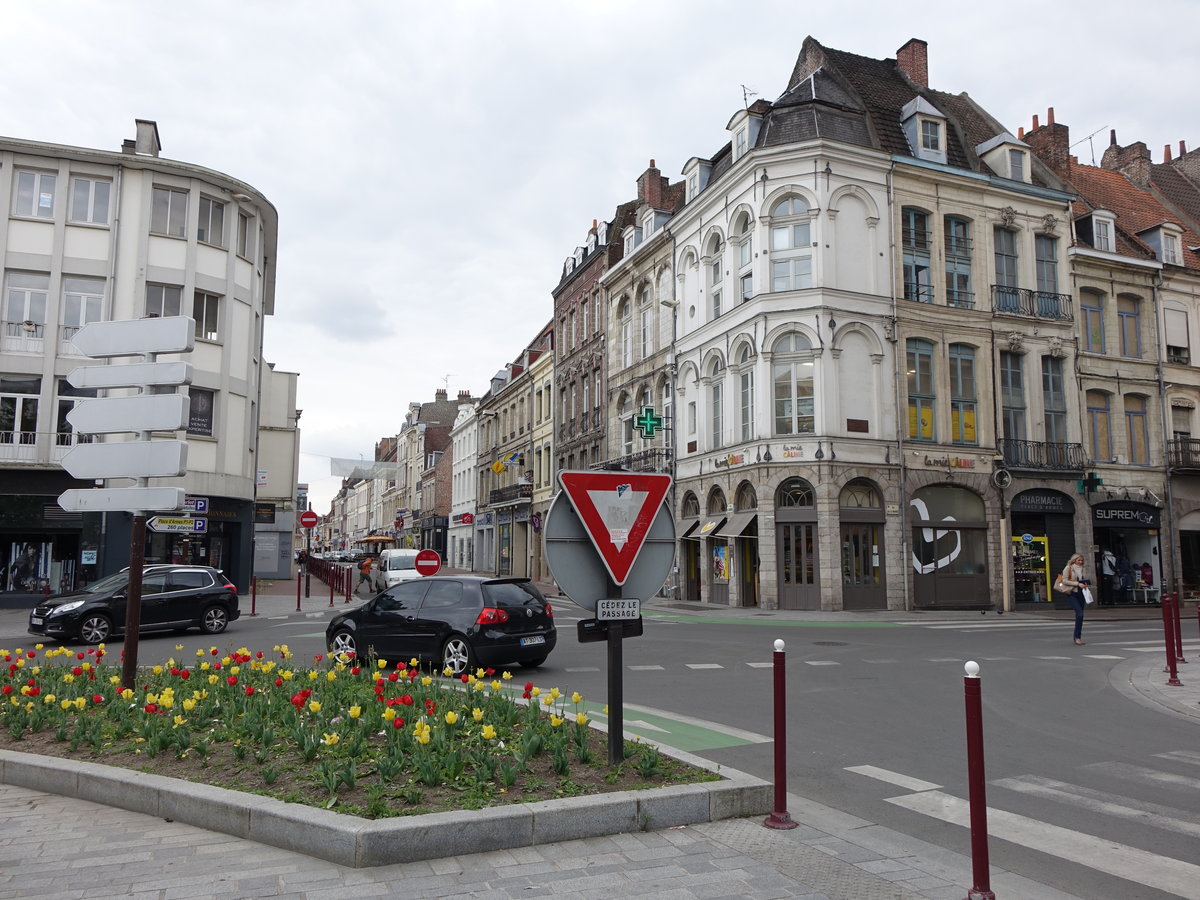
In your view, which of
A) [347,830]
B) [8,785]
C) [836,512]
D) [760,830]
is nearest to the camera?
[347,830]

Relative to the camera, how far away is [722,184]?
2945 centimetres

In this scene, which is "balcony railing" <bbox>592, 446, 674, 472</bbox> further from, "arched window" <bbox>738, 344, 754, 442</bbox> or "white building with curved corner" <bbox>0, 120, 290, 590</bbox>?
"white building with curved corner" <bbox>0, 120, 290, 590</bbox>

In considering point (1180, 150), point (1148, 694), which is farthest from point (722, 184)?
point (1180, 150)

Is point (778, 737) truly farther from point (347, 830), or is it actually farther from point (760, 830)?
point (347, 830)

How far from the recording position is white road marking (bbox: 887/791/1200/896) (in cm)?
450

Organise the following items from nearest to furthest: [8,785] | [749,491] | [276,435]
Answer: [8,785] → [749,491] → [276,435]

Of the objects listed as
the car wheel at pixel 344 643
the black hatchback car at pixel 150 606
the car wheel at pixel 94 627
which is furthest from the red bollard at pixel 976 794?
the car wheel at pixel 94 627

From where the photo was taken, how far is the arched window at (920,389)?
27.9 meters

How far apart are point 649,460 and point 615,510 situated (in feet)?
95.3

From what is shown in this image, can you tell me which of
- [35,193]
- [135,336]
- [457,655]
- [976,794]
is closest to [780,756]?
[976,794]

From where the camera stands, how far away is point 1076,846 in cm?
496

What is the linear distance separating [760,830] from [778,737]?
0.51 metres

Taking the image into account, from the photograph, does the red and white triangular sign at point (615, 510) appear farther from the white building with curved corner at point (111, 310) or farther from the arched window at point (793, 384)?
the white building with curved corner at point (111, 310)

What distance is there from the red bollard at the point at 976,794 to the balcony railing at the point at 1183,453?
32.5m
